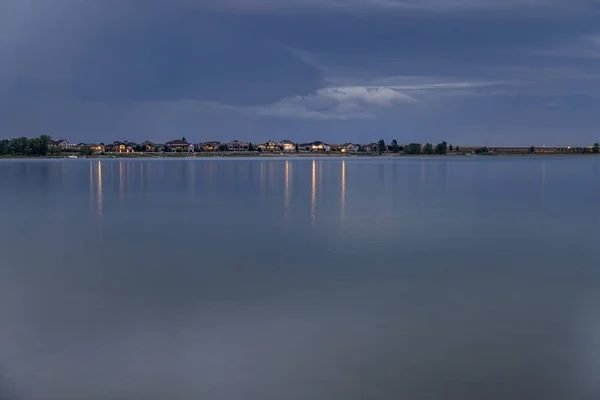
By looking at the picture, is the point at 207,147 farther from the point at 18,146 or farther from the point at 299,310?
the point at 299,310

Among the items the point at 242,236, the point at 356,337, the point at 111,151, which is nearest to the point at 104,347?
the point at 356,337

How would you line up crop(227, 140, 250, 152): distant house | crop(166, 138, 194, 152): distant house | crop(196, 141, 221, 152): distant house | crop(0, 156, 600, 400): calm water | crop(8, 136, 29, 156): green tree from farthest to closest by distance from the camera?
crop(227, 140, 250, 152): distant house, crop(196, 141, 221, 152): distant house, crop(166, 138, 194, 152): distant house, crop(8, 136, 29, 156): green tree, crop(0, 156, 600, 400): calm water

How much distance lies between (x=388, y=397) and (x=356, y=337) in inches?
73.4

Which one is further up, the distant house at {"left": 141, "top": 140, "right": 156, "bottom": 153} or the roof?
the roof

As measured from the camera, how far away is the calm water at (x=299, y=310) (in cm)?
695

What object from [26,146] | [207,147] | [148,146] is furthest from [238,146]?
[26,146]

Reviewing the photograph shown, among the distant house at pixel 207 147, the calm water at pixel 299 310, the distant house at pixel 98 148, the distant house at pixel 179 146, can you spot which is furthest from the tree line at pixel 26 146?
the calm water at pixel 299 310

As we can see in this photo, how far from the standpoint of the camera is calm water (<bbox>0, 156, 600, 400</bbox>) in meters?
6.95

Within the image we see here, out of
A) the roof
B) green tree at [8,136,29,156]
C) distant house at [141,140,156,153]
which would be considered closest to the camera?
green tree at [8,136,29,156]

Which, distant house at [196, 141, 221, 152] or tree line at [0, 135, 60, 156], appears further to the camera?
distant house at [196, 141, 221, 152]

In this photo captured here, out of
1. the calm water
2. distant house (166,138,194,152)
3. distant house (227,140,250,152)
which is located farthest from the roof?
the calm water

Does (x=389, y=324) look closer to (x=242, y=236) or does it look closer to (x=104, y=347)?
(x=104, y=347)

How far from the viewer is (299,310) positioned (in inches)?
380

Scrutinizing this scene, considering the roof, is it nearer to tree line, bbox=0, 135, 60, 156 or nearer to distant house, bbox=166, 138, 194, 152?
distant house, bbox=166, 138, 194, 152
